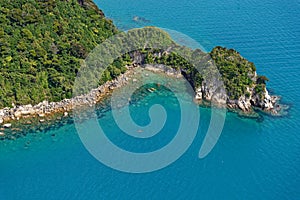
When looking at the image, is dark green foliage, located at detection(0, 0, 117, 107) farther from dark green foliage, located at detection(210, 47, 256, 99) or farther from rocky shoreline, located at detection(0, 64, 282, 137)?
dark green foliage, located at detection(210, 47, 256, 99)

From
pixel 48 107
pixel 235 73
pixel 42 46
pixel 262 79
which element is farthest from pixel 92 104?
pixel 262 79

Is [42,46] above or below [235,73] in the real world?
above

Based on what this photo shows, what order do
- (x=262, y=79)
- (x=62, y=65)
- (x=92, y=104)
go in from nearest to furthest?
(x=92, y=104) < (x=262, y=79) < (x=62, y=65)

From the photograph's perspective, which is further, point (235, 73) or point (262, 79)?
point (235, 73)

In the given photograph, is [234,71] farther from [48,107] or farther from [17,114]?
[17,114]

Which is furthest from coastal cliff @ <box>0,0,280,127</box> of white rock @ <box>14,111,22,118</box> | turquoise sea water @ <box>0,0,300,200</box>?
turquoise sea water @ <box>0,0,300,200</box>

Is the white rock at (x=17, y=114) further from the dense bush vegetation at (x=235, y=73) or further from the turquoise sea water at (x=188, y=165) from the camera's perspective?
the dense bush vegetation at (x=235, y=73)

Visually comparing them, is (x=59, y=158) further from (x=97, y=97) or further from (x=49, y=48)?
(x=49, y=48)
